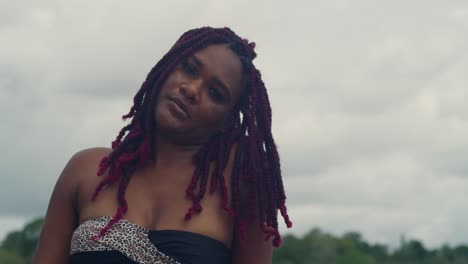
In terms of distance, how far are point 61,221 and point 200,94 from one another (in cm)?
101

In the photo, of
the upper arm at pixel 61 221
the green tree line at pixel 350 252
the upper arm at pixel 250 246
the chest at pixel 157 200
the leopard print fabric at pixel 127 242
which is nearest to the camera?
the leopard print fabric at pixel 127 242

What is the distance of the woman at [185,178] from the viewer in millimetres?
7074

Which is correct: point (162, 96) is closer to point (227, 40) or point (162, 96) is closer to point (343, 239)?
point (227, 40)

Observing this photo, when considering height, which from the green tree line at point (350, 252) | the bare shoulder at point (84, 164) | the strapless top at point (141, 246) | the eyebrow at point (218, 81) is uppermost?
the green tree line at point (350, 252)

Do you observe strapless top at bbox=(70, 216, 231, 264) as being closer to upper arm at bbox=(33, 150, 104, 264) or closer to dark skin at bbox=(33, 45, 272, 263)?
dark skin at bbox=(33, 45, 272, 263)

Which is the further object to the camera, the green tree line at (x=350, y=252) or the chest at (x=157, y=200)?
the green tree line at (x=350, y=252)

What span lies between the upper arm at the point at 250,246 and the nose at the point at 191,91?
72 centimetres

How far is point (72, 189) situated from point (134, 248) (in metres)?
0.57

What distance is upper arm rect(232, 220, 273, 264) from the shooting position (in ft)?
23.7

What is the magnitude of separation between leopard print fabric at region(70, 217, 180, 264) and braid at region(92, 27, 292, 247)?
10 cm

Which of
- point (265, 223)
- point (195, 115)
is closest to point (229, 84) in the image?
point (195, 115)

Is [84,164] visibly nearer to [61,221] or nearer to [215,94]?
[61,221]

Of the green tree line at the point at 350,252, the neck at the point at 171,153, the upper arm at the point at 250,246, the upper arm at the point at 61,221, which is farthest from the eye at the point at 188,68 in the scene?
the green tree line at the point at 350,252

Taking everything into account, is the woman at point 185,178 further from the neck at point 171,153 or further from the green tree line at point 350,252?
the green tree line at point 350,252
